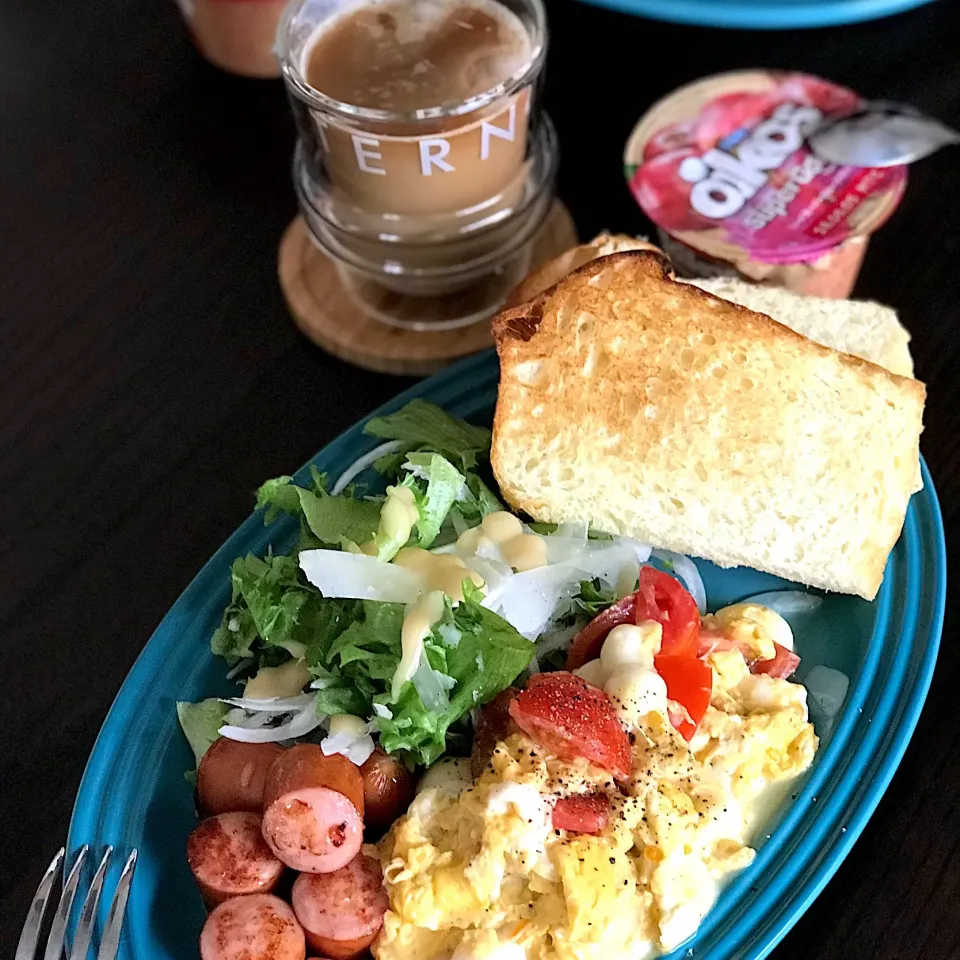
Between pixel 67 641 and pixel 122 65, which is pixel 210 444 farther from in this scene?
pixel 122 65

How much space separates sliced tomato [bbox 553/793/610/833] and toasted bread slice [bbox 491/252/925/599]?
0.42 metres

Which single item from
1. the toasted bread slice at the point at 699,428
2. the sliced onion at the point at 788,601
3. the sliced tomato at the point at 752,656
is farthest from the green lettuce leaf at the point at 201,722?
the sliced onion at the point at 788,601

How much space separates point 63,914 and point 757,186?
1.43 meters

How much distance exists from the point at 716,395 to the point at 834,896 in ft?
2.09

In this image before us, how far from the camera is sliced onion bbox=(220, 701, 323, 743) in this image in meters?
1.16

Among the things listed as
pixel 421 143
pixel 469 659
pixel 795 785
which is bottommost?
pixel 795 785

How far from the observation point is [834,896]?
1.16 metres

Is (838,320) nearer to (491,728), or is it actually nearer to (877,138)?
(877,138)

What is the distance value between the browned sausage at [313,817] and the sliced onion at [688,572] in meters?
0.54

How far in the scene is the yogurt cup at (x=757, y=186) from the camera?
5.04 ft

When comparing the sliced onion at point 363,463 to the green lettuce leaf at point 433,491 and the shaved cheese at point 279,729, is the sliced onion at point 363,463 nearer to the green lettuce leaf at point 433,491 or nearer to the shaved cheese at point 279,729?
the green lettuce leaf at point 433,491

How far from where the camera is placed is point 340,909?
1.02 m

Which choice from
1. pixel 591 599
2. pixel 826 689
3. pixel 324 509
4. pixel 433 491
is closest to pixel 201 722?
pixel 324 509

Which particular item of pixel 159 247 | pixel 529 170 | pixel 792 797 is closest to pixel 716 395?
pixel 792 797
